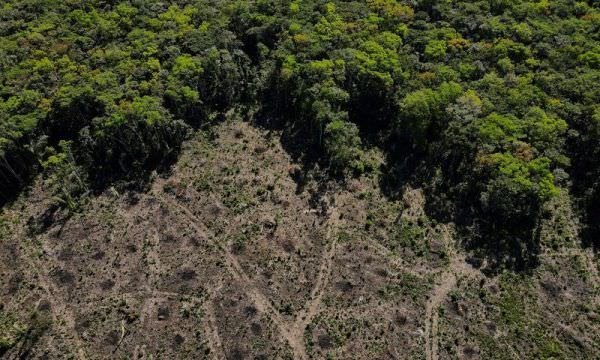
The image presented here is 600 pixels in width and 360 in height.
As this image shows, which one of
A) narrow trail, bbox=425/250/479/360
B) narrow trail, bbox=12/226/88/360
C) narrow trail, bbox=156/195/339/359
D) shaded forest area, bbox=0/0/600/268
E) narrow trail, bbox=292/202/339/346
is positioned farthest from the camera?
shaded forest area, bbox=0/0/600/268

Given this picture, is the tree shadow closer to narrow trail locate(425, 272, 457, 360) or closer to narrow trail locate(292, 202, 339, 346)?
narrow trail locate(425, 272, 457, 360)

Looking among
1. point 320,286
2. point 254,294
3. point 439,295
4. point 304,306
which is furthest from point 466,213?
point 254,294

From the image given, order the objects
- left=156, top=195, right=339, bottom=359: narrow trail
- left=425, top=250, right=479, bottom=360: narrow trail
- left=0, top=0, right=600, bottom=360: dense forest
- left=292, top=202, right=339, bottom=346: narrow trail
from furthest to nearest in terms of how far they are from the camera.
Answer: left=0, top=0, right=600, bottom=360: dense forest < left=292, top=202, right=339, bottom=346: narrow trail < left=156, top=195, right=339, bottom=359: narrow trail < left=425, top=250, right=479, bottom=360: narrow trail

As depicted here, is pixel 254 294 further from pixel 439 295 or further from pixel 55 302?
pixel 55 302

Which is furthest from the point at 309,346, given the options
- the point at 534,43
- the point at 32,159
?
the point at 534,43

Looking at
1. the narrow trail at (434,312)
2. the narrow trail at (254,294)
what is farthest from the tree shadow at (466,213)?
the narrow trail at (254,294)

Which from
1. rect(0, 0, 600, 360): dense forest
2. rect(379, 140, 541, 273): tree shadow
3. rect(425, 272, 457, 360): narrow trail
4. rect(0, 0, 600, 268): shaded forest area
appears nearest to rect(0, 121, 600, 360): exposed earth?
rect(425, 272, 457, 360): narrow trail

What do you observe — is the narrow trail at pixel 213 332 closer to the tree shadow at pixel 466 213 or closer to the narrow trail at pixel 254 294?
the narrow trail at pixel 254 294
